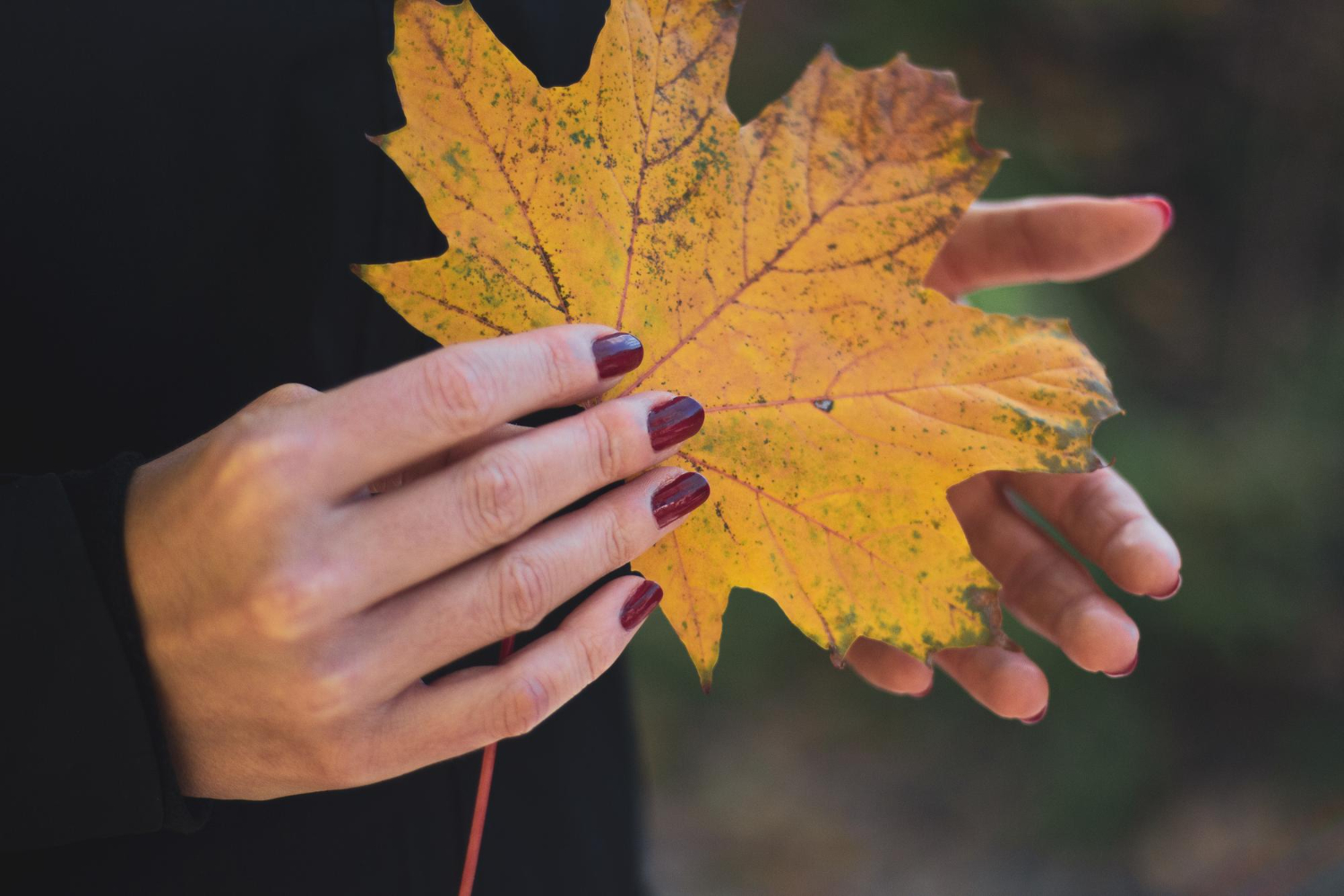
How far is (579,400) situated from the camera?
1.68 feet

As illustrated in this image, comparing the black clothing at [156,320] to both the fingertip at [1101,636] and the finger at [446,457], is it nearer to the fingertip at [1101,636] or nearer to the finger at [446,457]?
the finger at [446,457]

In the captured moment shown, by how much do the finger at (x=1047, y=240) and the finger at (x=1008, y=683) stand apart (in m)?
0.34

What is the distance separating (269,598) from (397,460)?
8 cm

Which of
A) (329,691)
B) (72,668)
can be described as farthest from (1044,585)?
(72,668)

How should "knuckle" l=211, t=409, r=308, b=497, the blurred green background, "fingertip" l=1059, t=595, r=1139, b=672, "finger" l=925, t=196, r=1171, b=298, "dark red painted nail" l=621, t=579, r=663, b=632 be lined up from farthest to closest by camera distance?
the blurred green background, "finger" l=925, t=196, r=1171, b=298, "fingertip" l=1059, t=595, r=1139, b=672, "dark red painted nail" l=621, t=579, r=663, b=632, "knuckle" l=211, t=409, r=308, b=497

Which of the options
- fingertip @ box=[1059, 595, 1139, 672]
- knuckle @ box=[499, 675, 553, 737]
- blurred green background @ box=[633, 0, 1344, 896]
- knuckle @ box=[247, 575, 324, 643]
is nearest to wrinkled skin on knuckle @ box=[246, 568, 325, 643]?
knuckle @ box=[247, 575, 324, 643]

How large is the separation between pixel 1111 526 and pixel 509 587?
1.59ft

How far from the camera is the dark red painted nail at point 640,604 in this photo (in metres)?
0.52

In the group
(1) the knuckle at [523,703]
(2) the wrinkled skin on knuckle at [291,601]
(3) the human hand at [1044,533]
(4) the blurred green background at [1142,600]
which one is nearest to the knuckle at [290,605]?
(2) the wrinkled skin on knuckle at [291,601]

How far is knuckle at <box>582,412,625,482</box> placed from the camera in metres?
0.47

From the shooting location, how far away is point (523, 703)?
477 millimetres

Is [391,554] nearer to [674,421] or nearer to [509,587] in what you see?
[509,587]

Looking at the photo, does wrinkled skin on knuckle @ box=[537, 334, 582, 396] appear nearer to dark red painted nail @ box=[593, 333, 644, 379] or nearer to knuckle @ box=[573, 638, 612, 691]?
dark red painted nail @ box=[593, 333, 644, 379]

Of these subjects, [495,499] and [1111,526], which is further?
[1111,526]
